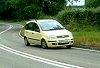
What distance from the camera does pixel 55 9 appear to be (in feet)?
201

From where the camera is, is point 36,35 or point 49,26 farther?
point 36,35

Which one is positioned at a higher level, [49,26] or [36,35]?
[49,26]

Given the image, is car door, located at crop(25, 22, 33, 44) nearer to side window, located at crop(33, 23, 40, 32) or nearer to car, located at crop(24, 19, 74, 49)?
car, located at crop(24, 19, 74, 49)

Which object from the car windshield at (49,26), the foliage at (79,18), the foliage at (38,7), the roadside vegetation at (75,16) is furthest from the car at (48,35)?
the foliage at (38,7)

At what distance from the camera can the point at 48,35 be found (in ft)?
68.4

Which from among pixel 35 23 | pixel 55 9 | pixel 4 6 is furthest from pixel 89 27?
pixel 4 6

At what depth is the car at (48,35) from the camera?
67.6ft

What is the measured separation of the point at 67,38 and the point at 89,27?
13276 mm

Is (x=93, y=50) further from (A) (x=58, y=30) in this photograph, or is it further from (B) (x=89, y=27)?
(B) (x=89, y=27)

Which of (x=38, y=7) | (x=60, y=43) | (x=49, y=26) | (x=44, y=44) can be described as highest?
(x=49, y=26)

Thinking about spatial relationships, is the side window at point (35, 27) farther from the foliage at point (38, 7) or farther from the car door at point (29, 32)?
the foliage at point (38, 7)

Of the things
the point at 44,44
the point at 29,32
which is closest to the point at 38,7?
the point at 29,32

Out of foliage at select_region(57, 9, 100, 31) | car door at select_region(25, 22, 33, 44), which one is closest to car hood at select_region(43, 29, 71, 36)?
car door at select_region(25, 22, 33, 44)

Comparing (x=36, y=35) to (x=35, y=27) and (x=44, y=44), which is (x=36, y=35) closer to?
(x=35, y=27)
